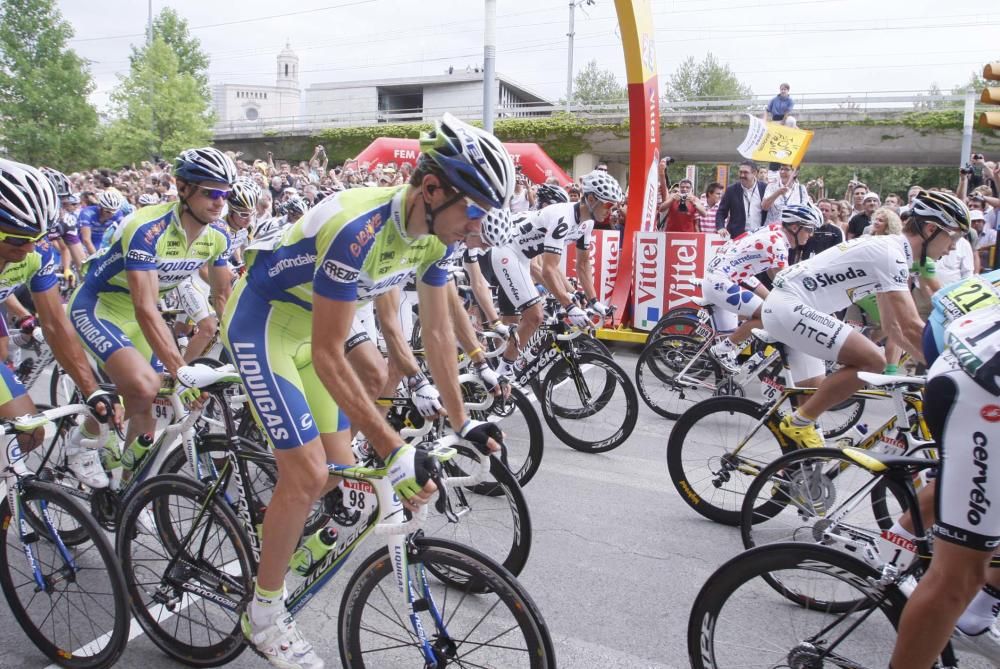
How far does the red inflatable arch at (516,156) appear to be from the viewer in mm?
21172

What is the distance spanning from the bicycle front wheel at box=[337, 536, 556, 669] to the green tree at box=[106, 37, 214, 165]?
1813 inches

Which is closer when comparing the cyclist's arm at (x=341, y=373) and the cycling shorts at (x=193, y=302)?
the cyclist's arm at (x=341, y=373)

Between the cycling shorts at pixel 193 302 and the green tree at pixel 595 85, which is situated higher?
the green tree at pixel 595 85

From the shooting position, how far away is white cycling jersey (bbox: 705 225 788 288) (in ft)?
23.8

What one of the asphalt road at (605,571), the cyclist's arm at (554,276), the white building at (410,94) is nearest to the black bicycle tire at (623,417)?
the asphalt road at (605,571)

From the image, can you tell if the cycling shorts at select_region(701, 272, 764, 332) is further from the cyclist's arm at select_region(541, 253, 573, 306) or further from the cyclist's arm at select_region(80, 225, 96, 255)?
the cyclist's arm at select_region(80, 225, 96, 255)

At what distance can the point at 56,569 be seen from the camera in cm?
325

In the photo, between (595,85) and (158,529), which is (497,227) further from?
(595,85)

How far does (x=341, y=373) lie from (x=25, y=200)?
1.73 metres

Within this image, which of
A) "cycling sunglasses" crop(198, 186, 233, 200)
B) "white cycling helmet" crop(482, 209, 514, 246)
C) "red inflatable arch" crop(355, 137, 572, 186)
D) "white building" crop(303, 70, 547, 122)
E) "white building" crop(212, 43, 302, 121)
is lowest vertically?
"white cycling helmet" crop(482, 209, 514, 246)

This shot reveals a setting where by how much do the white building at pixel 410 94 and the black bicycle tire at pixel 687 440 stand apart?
60.1 m

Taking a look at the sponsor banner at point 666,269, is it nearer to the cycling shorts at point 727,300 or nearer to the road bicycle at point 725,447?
the cycling shorts at point 727,300

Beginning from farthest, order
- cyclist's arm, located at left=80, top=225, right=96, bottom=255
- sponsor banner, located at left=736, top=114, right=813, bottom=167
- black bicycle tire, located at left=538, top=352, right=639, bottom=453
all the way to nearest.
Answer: cyclist's arm, located at left=80, top=225, right=96, bottom=255 → sponsor banner, located at left=736, top=114, right=813, bottom=167 → black bicycle tire, located at left=538, top=352, right=639, bottom=453

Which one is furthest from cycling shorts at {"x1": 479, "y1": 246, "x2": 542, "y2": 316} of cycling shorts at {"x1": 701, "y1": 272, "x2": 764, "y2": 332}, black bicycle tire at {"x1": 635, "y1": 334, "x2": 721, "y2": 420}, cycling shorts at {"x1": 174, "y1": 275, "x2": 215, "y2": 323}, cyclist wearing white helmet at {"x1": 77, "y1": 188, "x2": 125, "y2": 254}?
cyclist wearing white helmet at {"x1": 77, "y1": 188, "x2": 125, "y2": 254}
